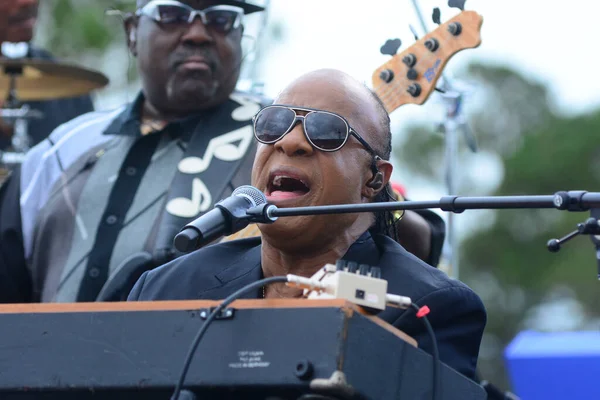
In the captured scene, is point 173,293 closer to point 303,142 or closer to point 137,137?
point 303,142

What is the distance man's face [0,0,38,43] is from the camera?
259 inches

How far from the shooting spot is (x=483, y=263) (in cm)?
2400

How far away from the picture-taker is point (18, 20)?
659 cm

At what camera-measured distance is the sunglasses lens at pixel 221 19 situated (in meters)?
5.29

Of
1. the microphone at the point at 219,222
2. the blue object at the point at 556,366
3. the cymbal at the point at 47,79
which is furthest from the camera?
the cymbal at the point at 47,79

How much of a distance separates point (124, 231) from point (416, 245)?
108cm

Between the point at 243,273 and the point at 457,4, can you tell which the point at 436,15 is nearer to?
the point at 457,4

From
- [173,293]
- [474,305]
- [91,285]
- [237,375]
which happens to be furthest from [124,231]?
[237,375]

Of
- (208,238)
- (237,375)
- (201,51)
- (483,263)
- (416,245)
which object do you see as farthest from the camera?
(483,263)

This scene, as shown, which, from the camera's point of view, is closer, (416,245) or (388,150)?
(388,150)

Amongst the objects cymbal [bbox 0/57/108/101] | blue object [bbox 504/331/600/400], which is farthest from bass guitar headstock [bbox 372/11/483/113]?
cymbal [bbox 0/57/108/101]

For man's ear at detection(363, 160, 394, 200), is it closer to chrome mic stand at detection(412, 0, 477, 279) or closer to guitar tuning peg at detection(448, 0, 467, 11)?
guitar tuning peg at detection(448, 0, 467, 11)

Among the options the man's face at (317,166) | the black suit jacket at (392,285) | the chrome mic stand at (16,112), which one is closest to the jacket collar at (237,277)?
the black suit jacket at (392,285)

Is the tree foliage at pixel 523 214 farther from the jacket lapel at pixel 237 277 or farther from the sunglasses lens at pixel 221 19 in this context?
the jacket lapel at pixel 237 277
